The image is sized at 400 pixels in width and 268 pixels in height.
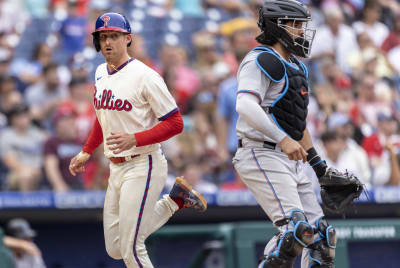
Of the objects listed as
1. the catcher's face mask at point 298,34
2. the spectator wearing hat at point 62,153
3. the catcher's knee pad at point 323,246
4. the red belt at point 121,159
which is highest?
the catcher's face mask at point 298,34

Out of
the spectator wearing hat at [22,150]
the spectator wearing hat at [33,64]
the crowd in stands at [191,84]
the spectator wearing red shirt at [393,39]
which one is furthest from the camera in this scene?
the spectator wearing red shirt at [393,39]

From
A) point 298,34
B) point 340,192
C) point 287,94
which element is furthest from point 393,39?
point 287,94

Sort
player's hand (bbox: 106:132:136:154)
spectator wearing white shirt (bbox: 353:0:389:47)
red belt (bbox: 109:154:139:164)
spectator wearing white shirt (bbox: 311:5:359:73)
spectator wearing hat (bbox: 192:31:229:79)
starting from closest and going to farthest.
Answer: player's hand (bbox: 106:132:136:154), red belt (bbox: 109:154:139:164), spectator wearing hat (bbox: 192:31:229:79), spectator wearing white shirt (bbox: 311:5:359:73), spectator wearing white shirt (bbox: 353:0:389:47)

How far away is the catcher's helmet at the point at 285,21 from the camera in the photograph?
5.02 metres

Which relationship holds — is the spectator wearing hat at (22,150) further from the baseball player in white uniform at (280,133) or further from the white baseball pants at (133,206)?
the baseball player in white uniform at (280,133)

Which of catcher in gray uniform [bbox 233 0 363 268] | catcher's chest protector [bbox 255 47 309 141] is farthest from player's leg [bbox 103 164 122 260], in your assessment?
catcher's chest protector [bbox 255 47 309 141]

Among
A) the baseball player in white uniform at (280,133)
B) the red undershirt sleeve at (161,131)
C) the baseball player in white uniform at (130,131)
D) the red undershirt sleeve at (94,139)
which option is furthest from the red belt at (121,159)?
the baseball player in white uniform at (280,133)

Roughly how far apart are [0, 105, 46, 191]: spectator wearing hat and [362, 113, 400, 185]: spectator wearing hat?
3891 millimetres

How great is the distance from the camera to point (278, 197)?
487 cm

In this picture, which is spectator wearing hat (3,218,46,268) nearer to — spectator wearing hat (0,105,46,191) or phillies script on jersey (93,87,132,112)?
spectator wearing hat (0,105,46,191)

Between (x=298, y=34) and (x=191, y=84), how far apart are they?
5233mm

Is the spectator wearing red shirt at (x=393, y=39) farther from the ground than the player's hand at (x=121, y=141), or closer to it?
closer to it

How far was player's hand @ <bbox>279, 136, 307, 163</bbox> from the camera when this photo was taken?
463 centimetres

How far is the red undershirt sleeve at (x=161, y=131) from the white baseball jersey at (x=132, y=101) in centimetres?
4
